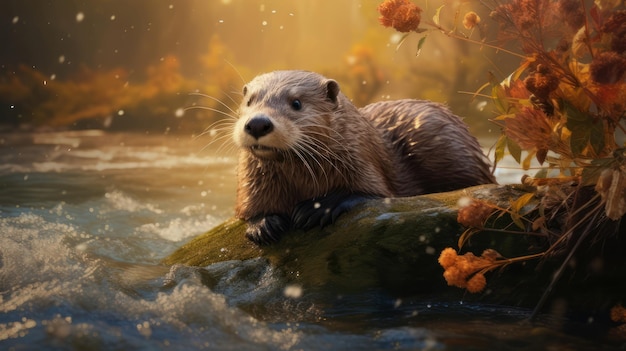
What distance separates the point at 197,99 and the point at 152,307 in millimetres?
10389

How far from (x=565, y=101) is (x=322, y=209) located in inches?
48.7

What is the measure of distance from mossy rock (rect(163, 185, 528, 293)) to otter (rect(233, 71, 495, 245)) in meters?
0.10

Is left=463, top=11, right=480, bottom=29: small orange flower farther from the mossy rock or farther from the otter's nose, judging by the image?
the otter's nose

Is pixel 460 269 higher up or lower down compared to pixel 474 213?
lower down

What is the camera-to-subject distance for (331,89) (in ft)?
11.8

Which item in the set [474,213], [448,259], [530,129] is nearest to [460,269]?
[448,259]

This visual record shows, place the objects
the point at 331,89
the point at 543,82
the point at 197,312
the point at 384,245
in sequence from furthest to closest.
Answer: the point at 331,89 → the point at 384,245 → the point at 197,312 → the point at 543,82

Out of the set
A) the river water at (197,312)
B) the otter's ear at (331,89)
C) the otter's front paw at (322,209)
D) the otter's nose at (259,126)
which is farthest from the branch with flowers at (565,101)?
the otter's ear at (331,89)

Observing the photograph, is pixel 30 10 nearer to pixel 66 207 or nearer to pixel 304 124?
pixel 66 207

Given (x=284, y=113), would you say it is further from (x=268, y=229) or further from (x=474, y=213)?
(x=474, y=213)

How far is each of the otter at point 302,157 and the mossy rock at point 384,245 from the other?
0.10m

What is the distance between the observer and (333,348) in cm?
247

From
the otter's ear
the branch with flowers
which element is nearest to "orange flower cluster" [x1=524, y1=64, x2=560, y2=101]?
the branch with flowers

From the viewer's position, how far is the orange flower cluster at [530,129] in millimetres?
2639
